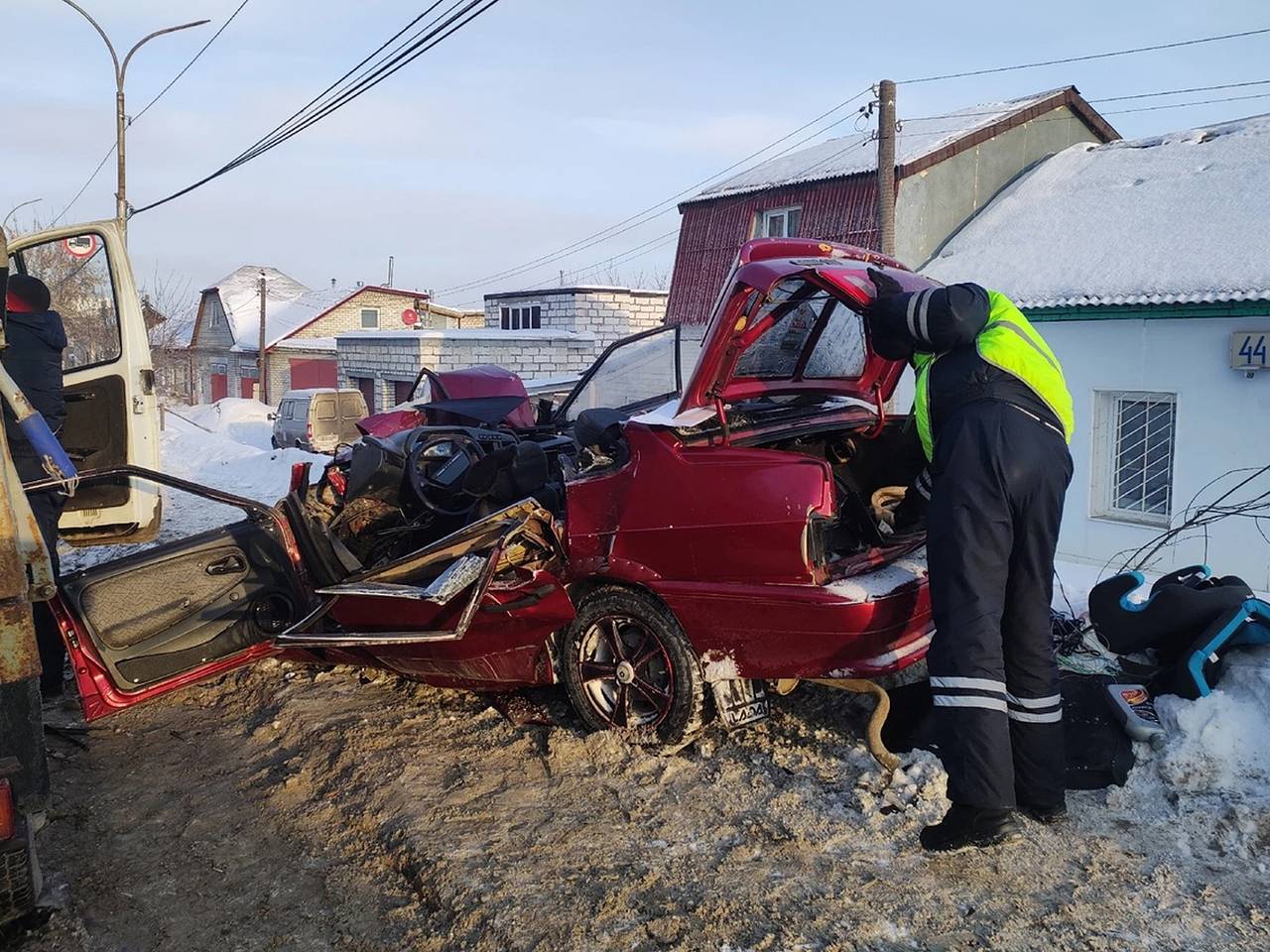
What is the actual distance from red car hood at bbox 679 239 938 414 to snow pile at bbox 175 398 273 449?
24.3m

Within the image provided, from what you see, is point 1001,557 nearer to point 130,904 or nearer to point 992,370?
point 992,370

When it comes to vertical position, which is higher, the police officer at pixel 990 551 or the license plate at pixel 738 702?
the police officer at pixel 990 551

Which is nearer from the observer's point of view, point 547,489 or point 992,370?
point 992,370

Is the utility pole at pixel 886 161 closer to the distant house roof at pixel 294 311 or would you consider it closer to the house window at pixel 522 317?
the house window at pixel 522 317

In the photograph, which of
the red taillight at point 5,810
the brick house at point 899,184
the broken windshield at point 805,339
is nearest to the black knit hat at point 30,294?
the red taillight at point 5,810

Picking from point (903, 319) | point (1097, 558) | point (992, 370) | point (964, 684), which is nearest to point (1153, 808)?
point (964, 684)

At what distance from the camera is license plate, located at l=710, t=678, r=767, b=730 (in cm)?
376

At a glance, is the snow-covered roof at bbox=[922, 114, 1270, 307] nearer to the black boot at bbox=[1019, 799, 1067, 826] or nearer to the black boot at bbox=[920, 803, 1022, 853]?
the black boot at bbox=[1019, 799, 1067, 826]

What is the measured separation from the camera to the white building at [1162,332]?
461 inches

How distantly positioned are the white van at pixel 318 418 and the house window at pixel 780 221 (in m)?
10.5

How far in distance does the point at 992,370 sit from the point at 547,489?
2278mm

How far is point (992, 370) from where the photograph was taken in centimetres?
332

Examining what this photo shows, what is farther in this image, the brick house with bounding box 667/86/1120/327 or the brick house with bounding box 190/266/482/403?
the brick house with bounding box 190/266/482/403

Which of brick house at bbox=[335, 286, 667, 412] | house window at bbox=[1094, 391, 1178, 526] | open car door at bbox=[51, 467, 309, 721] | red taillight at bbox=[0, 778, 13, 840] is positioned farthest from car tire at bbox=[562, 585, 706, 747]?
brick house at bbox=[335, 286, 667, 412]
